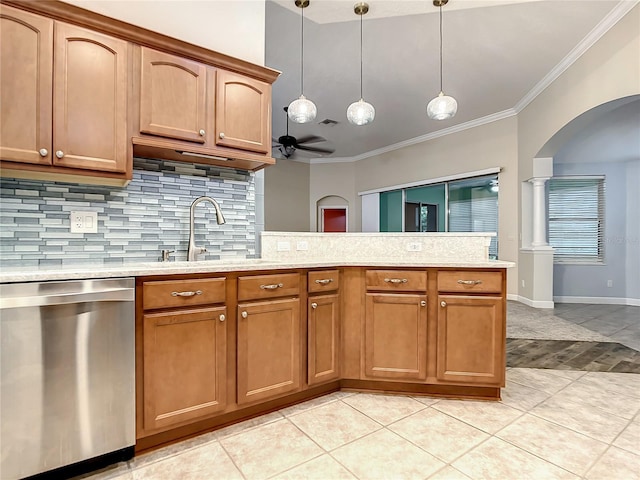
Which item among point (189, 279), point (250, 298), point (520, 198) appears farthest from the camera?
point (520, 198)

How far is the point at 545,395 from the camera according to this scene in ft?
7.48

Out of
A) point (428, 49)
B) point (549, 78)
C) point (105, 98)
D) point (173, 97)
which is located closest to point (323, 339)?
point (173, 97)

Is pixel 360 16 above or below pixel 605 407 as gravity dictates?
above

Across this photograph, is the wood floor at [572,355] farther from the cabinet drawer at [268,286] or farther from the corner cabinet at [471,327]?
the cabinet drawer at [268,286]

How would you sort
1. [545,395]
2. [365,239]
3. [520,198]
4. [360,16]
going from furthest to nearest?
[520,198] → [360,16] → [365,239] → [545,395]

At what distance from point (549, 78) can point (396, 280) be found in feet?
13.7

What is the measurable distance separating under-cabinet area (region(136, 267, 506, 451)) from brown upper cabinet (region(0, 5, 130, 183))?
0.77 m

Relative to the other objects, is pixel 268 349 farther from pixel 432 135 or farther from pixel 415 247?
pixel 432 135

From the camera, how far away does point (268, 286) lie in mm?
1956

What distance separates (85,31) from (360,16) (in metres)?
2.49

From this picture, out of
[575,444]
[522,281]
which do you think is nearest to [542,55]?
[522,281]

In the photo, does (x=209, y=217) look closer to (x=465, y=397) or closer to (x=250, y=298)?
(x=250, y=298)

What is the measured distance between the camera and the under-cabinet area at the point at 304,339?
166 centimetres

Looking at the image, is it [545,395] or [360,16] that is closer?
[545,395]
